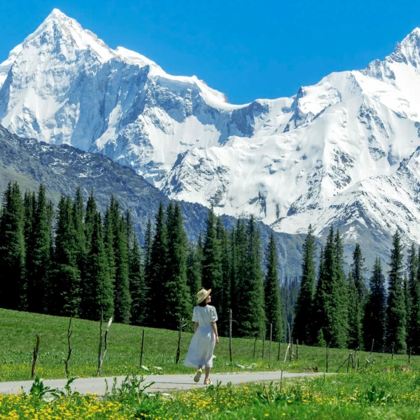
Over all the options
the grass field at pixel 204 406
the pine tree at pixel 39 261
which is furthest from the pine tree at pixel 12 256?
the grass field at pixel 204 406

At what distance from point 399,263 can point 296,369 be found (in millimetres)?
87453

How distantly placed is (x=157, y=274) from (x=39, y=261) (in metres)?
13.8

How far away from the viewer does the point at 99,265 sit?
96250 millimetres

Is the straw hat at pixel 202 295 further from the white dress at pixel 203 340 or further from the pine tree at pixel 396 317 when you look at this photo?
the pine tree at pixel 396 317

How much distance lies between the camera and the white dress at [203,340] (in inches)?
916

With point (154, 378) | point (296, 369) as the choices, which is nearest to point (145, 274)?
point (296, 369)

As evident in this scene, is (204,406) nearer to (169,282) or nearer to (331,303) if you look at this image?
(169,282)

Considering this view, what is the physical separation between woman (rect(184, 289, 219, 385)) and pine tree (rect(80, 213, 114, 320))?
2784 inches

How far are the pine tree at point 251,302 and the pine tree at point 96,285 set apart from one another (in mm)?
17343

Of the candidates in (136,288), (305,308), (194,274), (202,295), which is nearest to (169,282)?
(194,274)

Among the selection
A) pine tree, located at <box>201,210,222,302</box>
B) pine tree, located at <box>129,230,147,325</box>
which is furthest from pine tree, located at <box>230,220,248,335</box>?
pine tree, located at <box>129,230,147,325</box>

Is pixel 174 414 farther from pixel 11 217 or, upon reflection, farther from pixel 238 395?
pixel 11 217

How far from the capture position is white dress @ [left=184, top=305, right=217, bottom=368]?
23.3 m

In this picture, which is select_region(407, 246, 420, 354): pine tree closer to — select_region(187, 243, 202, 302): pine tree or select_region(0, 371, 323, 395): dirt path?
select_region(187, 243, 202, 302): pine tree
